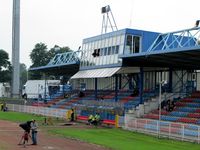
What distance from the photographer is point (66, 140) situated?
31.4 meters

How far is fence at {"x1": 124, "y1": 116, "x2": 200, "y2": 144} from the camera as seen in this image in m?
31.1

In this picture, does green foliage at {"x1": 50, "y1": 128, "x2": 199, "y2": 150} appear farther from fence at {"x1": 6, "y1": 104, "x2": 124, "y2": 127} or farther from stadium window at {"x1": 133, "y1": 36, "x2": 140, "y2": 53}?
stadium window at {"x1": 133, "y1": 36, "x2": 140, "y2": 53}

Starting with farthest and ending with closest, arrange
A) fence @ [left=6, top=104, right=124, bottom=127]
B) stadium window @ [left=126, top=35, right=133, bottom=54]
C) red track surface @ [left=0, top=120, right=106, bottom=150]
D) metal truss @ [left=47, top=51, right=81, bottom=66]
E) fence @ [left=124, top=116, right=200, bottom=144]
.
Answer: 1. metal truss @ [left=47, top=51, right=81, bottom=66]
2. fence @ [left=6, top=104, right=124, bottom=127]
3. stadium window @ [left=126, top=35, right=133, bottom=54]
4. fence @ [left=124, top=116, right=200, bottom=144]
5. red track surface @ [left=0, top=120, right=106, bottom=150]

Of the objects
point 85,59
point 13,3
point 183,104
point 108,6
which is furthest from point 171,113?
point 13,3

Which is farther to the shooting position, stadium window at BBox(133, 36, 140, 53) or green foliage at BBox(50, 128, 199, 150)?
stadium window at BBox(133, 36, 140, 53)

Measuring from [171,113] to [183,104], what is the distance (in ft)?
7.02

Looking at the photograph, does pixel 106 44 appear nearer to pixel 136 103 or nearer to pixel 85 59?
pixel 85 59

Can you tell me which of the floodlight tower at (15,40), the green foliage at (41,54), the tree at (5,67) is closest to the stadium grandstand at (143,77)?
the floodlight tower at (15,40)

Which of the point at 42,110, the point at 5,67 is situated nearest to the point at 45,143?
the point at 42,110

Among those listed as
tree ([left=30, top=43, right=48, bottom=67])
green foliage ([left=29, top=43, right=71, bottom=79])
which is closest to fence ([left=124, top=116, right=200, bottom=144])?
green foliage ([left=29, top=43, right=71, bottom=79])

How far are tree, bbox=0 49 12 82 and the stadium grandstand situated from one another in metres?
66.0

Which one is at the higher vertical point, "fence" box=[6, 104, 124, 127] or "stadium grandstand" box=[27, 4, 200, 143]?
"stadium grandstand" box=[27, 4, 200, 143]

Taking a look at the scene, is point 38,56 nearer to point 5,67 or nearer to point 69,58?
point 5,67

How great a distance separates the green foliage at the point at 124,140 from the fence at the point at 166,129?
760 mm
